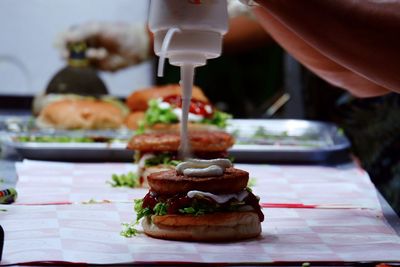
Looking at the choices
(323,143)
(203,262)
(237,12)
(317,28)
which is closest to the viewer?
(203,262)

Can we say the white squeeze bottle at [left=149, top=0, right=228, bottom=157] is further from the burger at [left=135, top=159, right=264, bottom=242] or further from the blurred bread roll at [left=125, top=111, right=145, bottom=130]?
the blurred bread roll at [left=125, top=111, right=145, bottom=130]

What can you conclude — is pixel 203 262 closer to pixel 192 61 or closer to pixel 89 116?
pixel 192 61

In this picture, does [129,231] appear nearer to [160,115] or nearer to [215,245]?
[215,245]

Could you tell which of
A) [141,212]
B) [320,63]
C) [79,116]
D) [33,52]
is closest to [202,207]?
[141,212]

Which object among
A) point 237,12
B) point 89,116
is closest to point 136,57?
point 237,12

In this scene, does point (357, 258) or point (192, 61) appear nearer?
point (357, 258)

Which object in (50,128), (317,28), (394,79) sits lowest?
(50,128)
